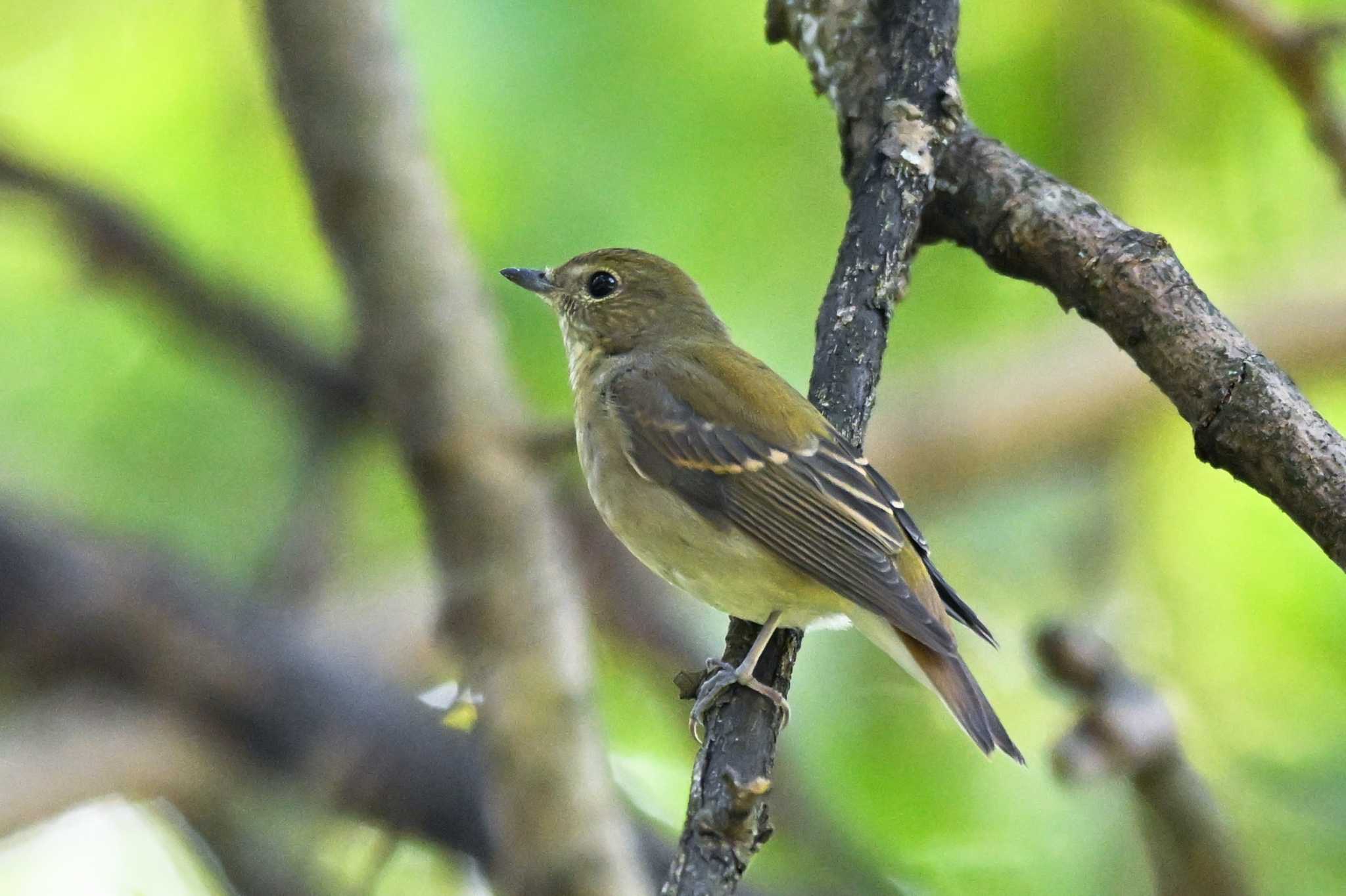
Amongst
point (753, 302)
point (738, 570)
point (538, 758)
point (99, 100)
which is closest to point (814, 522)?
point (738, 570)

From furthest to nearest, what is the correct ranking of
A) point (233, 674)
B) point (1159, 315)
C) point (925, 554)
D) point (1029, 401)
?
point (1029, 401), point (925, 554), point (233, 674), point (1159, 315)

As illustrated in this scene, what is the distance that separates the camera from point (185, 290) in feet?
12.6

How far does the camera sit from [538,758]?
112 inches

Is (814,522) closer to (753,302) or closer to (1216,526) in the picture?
(753,302)

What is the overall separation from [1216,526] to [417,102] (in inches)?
151

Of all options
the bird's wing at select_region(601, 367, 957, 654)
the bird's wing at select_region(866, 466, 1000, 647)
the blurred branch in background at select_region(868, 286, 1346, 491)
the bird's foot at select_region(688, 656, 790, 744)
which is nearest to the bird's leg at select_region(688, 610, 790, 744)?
the bird's foot at select_region(688, 656, 790, 744)

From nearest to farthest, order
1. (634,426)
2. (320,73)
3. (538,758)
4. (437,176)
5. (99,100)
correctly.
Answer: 1. (538,758)
2. (320,73)
3. (437,176)
4. (634,426)
5. (99,100)

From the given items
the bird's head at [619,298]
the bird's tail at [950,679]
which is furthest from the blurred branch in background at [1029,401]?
the bird's tail at [950,679]

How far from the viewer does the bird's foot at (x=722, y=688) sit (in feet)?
8.35

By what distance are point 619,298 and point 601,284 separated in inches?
3.3

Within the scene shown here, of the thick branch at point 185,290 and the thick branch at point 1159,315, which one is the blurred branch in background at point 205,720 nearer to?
the thick branch at point 185,290

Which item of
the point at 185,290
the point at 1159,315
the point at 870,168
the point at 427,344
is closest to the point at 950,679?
the point at 1159,315

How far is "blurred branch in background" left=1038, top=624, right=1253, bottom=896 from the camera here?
11.7 feet

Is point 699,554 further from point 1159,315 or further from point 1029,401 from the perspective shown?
point 1029,401
